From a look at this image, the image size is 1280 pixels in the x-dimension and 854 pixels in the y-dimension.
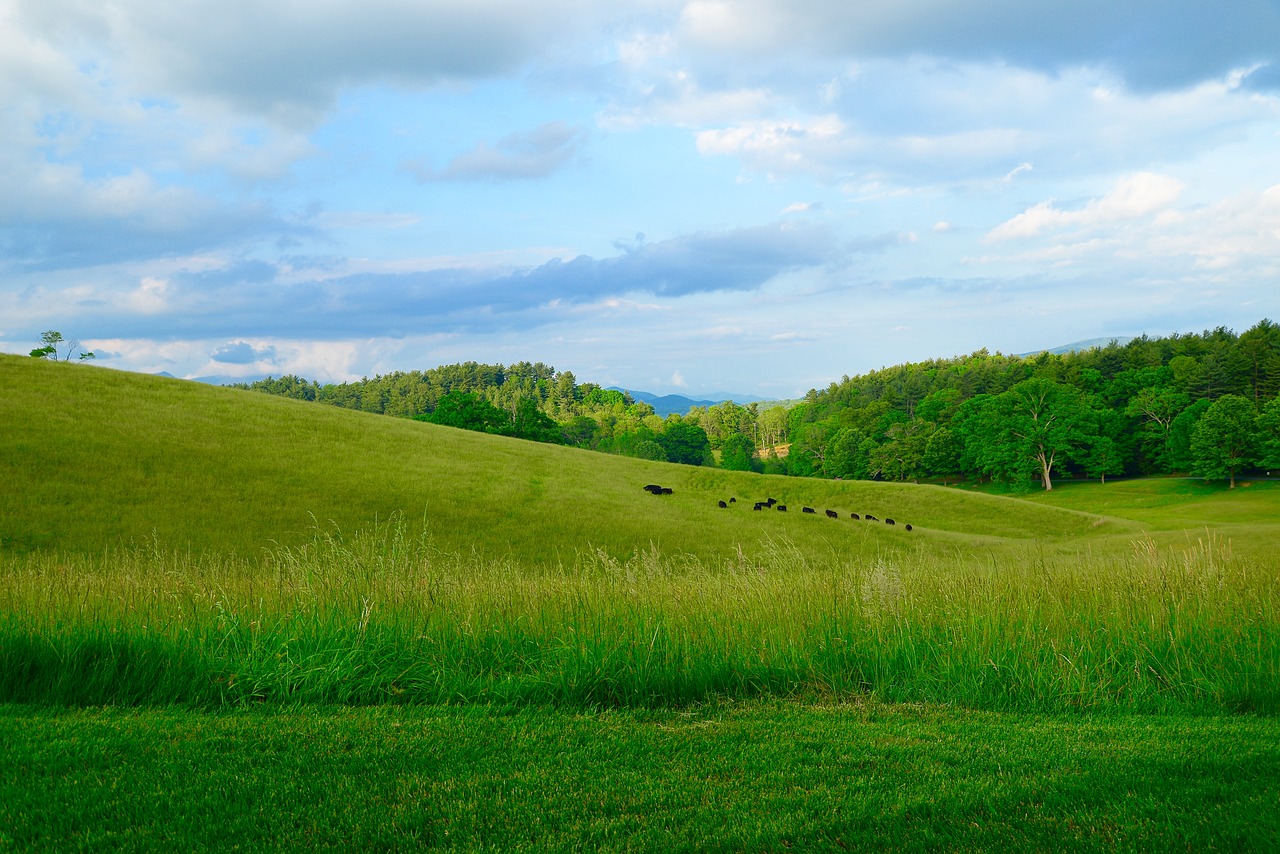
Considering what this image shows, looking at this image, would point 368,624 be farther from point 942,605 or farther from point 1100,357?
point 1100,357

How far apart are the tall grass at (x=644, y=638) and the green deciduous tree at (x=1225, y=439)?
7950cm

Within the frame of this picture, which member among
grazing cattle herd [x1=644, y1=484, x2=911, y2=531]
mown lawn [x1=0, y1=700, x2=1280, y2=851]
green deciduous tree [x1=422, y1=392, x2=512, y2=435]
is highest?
green deciduous tree [x1=422, y1=392, x2=512, y2=435]

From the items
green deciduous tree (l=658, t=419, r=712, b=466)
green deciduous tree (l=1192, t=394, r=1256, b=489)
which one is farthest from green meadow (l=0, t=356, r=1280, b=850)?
green deciduous tree (l=658, t=419, r=712, b=466)

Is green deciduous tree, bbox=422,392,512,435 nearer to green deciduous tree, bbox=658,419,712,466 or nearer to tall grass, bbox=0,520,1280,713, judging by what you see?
green deciduous tree, bbox=658,419,712,466

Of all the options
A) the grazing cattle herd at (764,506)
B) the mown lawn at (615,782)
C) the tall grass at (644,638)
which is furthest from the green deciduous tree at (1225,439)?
the mown lawn at (615,782)

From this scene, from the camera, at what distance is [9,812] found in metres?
4.17

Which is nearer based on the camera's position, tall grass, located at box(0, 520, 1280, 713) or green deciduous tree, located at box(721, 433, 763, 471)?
tall grass, located at box(0, 520, 1280, 713)

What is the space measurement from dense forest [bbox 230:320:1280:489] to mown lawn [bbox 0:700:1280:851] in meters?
76.1

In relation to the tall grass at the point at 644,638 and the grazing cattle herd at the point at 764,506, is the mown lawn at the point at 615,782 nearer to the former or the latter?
the tall grass at the point at 644,638

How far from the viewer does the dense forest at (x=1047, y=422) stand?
7825cm

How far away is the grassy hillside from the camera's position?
2183 cm

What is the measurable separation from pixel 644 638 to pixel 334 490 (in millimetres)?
22692

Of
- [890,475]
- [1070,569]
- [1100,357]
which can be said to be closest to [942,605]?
[1070,569]

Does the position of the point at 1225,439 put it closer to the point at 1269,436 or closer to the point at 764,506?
the point at 1269,436
